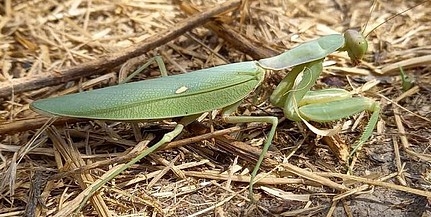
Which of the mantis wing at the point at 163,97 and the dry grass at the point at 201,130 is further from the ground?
the mantis wing at the point at 163,97

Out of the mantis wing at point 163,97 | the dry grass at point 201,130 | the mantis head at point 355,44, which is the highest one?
the mantis head at point 355,44

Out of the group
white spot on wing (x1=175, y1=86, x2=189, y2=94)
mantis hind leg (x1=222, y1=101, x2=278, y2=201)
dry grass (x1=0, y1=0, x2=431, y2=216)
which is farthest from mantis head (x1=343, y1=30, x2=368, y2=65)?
white spot on wing (x1=175, y1=86, x2=189, y2=94)

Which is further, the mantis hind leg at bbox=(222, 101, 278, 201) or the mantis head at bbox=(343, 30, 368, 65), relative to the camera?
the mantis head at bbox=(343, 30, 368, 65)

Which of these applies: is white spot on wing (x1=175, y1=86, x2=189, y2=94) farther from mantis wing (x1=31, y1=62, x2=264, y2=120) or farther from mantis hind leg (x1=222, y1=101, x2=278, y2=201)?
mantis hind leg (x1=222, y1=101, x2=278, y2=201)

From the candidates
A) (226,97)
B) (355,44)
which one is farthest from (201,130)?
(355,44)

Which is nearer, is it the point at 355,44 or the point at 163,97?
the point at 163,97

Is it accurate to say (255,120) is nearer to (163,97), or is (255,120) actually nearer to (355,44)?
(163,97)

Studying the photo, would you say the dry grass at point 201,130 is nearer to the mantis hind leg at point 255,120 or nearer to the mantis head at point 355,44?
the mantis hind leg at point 255,120

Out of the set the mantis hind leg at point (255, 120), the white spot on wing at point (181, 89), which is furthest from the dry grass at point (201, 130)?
the white spot on wing at point (181, 89)
